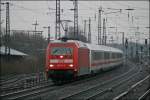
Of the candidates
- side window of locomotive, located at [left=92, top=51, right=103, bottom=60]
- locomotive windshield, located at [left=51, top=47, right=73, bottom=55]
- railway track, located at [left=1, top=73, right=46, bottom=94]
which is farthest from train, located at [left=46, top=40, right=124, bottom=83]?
side window of locomotive, located at [left=92, top=51, right=103, bottom=60]

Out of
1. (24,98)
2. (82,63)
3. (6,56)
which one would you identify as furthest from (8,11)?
(24,98)

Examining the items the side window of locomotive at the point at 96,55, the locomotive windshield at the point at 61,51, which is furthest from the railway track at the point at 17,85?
the side window of locomotive at the point at 96,55

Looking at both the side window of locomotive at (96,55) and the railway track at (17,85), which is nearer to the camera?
the railway track at (17,85)

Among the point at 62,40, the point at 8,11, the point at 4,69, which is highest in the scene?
the point at 8,11

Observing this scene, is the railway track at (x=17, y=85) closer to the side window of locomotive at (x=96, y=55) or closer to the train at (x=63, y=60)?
the train at (x=63, y=60)

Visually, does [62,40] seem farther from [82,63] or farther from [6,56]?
[6,56]

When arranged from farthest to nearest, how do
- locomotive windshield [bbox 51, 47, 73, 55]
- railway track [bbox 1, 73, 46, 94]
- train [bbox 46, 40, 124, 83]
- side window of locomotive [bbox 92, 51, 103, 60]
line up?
side window of locomotive [bbox 92, 51, 103, 60], locomotive windshield [bbox 51, 47, 73, 55], train [bbox 46, 40, 124, 83], railway track [bbox 1, 73, 46, 94]

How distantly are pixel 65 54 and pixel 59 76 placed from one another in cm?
169

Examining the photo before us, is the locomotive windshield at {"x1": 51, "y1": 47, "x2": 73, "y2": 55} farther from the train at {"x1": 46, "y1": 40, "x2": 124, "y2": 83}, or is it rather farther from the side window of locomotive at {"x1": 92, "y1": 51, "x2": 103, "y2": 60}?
the side window of locomotive at {"x1": 92, "y1": 51, "x2": 103, "y2": 60}

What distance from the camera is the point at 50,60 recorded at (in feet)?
90.9

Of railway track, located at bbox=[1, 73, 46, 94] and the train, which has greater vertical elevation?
the train

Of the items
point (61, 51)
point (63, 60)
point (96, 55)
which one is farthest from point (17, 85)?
point (96, 55)

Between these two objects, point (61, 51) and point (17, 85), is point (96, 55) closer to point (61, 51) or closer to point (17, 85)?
point (61, 51)

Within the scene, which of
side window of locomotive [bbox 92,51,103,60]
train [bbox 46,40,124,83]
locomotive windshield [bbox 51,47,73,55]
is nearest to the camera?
train [bbox 46,40,124,83]
